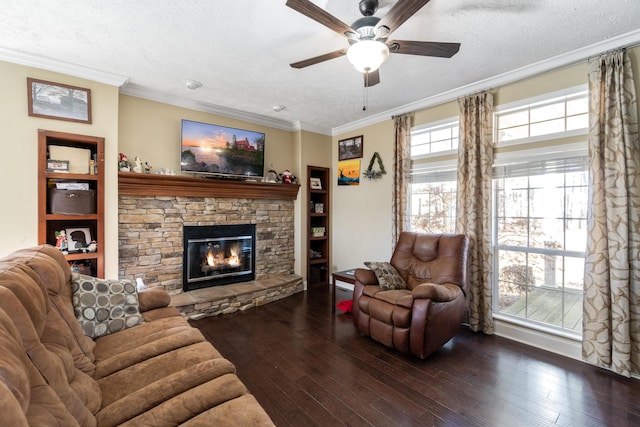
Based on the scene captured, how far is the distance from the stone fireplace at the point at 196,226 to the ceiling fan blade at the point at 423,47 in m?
2.79

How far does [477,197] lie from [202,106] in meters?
3.70

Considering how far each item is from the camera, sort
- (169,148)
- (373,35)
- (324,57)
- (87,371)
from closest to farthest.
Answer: (87,371)
(373,35)
(324,57)
(169,148)

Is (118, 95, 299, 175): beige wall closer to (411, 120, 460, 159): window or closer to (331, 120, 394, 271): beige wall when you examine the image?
(331, 120, 394, 271): beige wall

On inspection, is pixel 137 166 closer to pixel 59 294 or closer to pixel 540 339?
pixel 59 294

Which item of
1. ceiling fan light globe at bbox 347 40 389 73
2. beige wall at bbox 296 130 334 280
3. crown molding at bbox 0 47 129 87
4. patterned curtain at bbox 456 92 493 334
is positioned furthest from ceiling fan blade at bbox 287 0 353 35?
beige wall at bbox 296 130 334 280

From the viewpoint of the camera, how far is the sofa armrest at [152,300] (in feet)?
7.66

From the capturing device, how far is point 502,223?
318 cm

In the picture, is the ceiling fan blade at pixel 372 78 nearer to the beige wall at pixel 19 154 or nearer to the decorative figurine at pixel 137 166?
the decorative figurine at pixel 137 166

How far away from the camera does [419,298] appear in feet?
8.32

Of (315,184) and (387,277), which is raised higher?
(315,184)

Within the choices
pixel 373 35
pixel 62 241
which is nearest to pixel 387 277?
pixel 373 35

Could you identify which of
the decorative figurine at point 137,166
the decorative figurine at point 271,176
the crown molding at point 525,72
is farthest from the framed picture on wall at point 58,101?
the crown molding at point 525,72

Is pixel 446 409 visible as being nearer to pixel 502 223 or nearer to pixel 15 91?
pixel 502 223

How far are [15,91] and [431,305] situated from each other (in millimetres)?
4236
